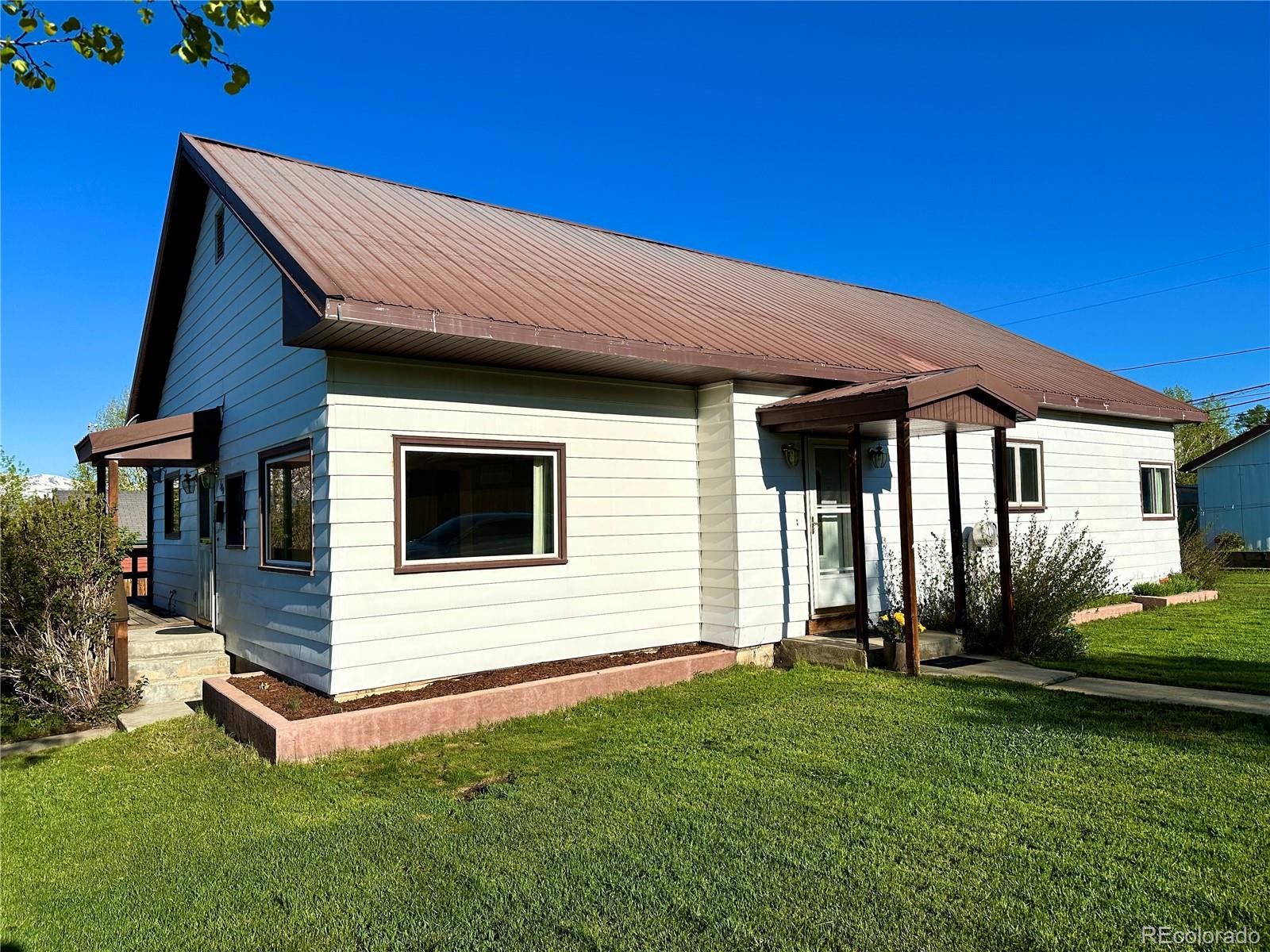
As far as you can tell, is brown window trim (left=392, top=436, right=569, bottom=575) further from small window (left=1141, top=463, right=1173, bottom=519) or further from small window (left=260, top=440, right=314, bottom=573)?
small window (left=1141, top=463, right=1173, bottom=519)

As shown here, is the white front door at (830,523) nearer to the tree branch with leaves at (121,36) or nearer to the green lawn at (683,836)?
the green lawn at (683,836)

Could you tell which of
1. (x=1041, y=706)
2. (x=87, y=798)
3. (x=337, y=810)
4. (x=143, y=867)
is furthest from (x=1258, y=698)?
(x=87, y=798)

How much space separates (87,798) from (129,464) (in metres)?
5.24

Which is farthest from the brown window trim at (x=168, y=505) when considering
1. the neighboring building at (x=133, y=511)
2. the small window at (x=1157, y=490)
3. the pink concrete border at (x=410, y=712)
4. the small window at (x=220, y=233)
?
the neighboring building at (x=133, y=511)

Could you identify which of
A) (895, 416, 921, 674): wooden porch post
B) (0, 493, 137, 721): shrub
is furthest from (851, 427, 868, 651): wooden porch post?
(0, 493, 137, 721): shrub

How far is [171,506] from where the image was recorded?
1230 centimetres

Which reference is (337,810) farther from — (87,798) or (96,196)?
(96,196)

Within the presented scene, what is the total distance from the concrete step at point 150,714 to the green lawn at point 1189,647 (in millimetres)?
8039

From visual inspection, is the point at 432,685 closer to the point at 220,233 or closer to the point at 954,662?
the point at 954,662

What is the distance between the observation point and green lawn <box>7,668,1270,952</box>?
3.05 m

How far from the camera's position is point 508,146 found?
18.3 meters

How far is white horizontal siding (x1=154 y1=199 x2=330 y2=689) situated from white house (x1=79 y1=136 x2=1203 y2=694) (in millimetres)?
47

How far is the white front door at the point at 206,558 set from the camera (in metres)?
9.42

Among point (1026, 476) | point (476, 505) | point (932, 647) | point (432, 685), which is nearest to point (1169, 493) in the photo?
point (1026, 476)
